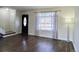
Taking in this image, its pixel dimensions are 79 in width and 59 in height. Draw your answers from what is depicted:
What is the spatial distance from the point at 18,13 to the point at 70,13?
4.68 metres

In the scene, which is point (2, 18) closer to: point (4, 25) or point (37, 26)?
point (4, 25)

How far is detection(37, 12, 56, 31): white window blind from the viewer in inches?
320

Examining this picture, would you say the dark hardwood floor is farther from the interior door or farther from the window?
the interior door

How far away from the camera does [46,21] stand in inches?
343

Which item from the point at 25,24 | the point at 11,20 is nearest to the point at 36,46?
the point at 25,24

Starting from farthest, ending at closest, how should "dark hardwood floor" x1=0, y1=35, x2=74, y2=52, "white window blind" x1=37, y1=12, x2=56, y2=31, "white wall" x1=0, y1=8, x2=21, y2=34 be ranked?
"white wall" x1=0, y1=8, x2=21, y2=34
"white window blind" x1=37, y1=12, x2=56, y2=31
"dark hardwood floor" x1=0, y1=35, x2=74, y2=52

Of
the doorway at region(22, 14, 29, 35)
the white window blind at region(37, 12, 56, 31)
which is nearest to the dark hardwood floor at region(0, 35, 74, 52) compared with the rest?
the white window blind at region(37, 12, 56, 31)

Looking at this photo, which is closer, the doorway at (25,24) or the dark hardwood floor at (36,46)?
the dark hardwood floor at (36,46)

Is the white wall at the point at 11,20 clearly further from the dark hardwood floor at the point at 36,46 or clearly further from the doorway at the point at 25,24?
the dark hardwood floor at the point at 36,46

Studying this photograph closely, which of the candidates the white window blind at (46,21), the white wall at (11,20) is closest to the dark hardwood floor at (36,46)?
the white window blind at (46,21)

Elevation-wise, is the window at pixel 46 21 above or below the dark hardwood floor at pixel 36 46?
above

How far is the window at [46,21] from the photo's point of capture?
8.12 m

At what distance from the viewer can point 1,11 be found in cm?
892

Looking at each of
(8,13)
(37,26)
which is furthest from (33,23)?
(8,13)
